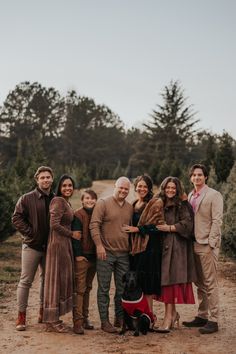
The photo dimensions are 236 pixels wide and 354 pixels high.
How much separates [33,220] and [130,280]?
4.94 ft

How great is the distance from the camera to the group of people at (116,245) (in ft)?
19.5

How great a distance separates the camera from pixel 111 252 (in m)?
6.09

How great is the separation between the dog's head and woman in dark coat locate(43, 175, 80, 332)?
2.34ft

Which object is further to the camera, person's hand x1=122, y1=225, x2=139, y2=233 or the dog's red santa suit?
person's hand x1=122, y1=225, x2=139, y2=233

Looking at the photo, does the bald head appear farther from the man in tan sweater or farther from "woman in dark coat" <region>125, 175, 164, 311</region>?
"woman in dark coat" <region>125, 175, 164, 311</region>

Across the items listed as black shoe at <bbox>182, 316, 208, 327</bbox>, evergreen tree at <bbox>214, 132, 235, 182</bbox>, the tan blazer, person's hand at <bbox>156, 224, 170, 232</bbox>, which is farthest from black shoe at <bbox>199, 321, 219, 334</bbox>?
evergreen tree at <bbox>214, 132, 235, 182</bbox>

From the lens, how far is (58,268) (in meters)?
5.91

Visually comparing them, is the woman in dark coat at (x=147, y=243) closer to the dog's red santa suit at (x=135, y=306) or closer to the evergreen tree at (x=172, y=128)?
the dog's red santa suit at (x=135, y=306)

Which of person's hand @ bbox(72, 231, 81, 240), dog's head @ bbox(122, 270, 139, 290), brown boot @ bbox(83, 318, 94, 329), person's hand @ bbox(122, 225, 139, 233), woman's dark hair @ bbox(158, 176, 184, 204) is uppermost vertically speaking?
woman's dark hair @ bbox(158, 176, 184, 204)

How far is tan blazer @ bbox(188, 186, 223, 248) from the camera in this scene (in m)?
6.12

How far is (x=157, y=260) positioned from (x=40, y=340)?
1.78 meters

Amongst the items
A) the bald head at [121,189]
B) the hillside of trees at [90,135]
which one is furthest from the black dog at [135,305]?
the hillside of trees at [90,135]

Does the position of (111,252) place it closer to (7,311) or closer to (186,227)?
(186,227)

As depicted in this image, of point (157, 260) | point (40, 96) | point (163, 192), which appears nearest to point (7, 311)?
point (157, 260)
